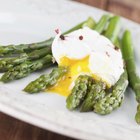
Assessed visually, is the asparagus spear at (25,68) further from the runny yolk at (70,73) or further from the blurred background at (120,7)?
the blurred background at (120,7)

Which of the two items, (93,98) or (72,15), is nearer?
(93,98)

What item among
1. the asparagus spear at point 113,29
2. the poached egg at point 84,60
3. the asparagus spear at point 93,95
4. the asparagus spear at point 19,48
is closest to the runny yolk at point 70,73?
the poached egg at point 84,60

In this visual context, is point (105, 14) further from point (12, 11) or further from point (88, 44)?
point (88, 44)

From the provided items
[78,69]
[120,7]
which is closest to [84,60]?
[78,69]

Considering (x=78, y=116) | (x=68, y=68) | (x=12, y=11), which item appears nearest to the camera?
(x=78, y=116)

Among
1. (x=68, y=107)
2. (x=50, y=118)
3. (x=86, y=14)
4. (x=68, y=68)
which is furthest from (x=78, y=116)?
(x=86, y=14)

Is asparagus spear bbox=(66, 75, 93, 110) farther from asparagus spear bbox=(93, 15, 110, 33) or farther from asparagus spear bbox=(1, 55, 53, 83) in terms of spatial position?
asparagus spear bbox=(93, 15, 110, 33)
